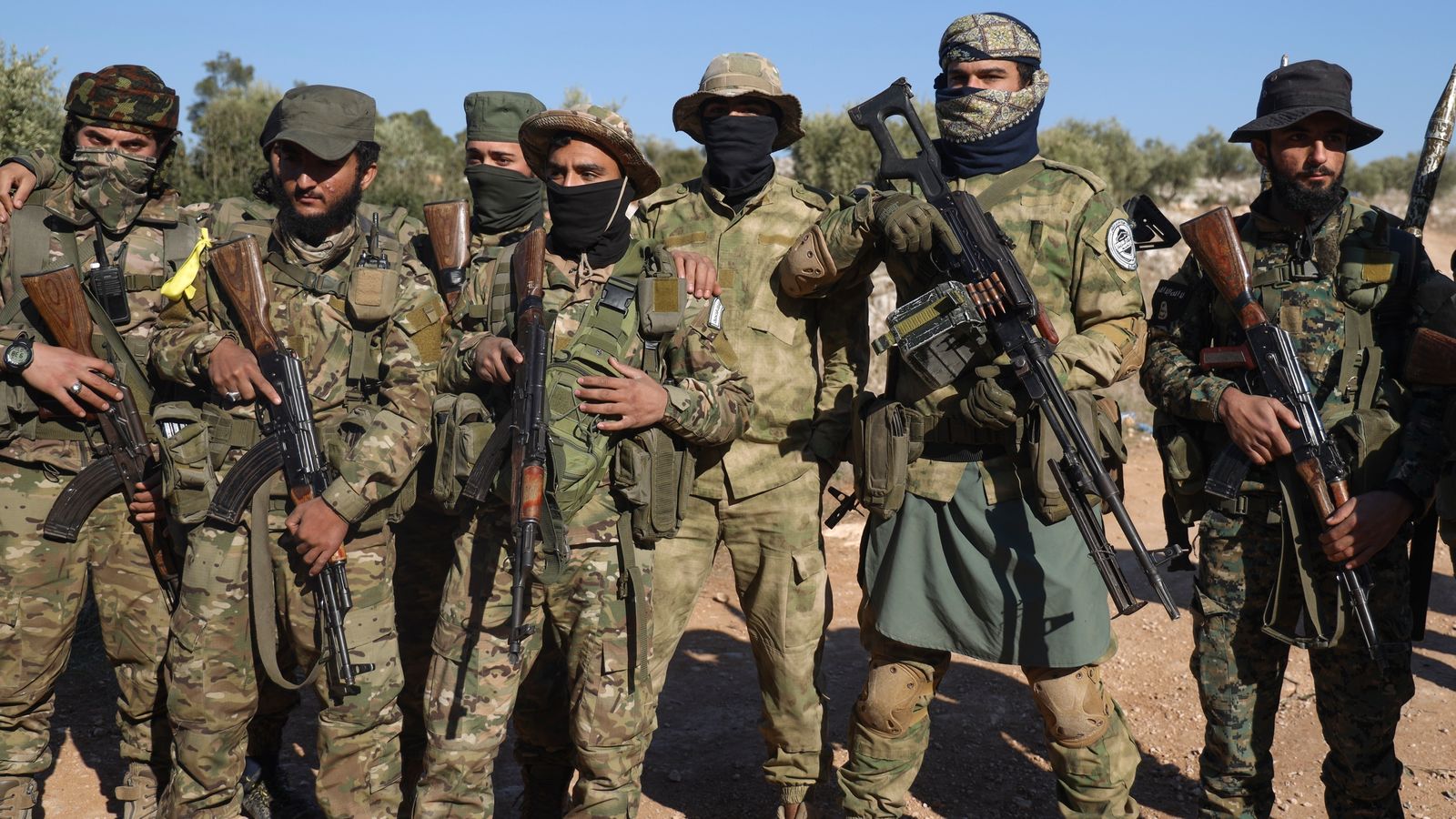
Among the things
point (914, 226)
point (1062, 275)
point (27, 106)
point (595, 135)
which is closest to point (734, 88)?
point (595, 135)

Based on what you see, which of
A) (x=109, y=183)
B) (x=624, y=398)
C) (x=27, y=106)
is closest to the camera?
(x=624, y=398)

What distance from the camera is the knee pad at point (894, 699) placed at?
390 cm

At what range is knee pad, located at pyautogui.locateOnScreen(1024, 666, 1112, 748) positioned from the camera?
3734mm

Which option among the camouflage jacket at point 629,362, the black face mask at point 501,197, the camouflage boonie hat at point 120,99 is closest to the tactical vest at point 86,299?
the camouflage boonie hat at point 120,99

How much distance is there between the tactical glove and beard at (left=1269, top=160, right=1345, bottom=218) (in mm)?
1260

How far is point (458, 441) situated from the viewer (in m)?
3.63

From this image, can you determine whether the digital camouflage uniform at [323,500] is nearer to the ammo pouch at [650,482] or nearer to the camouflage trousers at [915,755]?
the ammo pouch at [650,482]

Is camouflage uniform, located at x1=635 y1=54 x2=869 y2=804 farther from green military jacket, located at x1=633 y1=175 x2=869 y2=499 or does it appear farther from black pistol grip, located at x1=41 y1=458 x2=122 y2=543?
black pistol grip, located at x1=41 y1=458 x2=122 y2=543

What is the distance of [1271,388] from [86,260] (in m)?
4.27

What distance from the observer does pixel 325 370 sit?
3.98 m

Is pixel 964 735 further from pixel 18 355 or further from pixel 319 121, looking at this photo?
pixel 18 355

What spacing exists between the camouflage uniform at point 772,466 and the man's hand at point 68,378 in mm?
2095

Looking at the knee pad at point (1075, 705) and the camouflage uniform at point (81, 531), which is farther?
the camouflage uniform at point (81, 531)

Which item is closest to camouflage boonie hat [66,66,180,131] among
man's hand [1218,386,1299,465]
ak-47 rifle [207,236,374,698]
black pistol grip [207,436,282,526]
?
ak-47 rifle [207,236,374,698]
